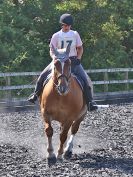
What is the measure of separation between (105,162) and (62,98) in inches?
55.7

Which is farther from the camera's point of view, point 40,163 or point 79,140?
point 79,140

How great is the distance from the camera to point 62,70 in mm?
9633

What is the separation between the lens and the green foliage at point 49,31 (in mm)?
25047

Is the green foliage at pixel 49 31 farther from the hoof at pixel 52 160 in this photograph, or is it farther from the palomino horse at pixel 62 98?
the hoof at pixel 52 160

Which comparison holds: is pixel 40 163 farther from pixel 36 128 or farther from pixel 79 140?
pixel 36 128

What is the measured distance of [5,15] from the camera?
86.1 ft

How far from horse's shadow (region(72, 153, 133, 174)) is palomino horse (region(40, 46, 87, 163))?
0.41 meters

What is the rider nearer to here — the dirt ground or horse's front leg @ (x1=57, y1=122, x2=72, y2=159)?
horse's front leg @ (x1=57, y1=122, x2=72, y2=159)

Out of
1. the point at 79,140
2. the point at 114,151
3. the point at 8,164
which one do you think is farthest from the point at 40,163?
the point at 79,140

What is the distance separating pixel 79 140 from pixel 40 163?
2.93 meters

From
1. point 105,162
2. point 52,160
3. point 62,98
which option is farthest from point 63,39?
point 105,162

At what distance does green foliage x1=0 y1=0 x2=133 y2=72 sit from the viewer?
25047mm

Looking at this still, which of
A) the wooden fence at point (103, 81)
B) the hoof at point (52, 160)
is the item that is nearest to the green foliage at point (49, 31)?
the wooden fence at point (103, 81)

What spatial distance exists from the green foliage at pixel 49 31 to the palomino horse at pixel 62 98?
14.0 m
